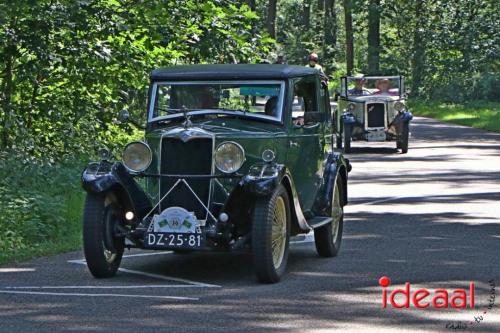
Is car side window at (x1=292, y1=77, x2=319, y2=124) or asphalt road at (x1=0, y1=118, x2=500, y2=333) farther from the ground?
car side window at (x1=292, y1=77, x2=319, y2=124)

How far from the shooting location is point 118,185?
11086 millimetres

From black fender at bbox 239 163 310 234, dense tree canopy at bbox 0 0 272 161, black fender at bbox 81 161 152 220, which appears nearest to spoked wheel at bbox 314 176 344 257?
black fender at bbox 239 163 310 234

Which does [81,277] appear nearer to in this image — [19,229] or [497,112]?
[19,229]

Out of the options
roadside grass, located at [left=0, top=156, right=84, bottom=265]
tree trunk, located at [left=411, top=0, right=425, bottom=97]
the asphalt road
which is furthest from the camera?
tree trunk, located at [left=411, top=0, right=425, bottom=97]

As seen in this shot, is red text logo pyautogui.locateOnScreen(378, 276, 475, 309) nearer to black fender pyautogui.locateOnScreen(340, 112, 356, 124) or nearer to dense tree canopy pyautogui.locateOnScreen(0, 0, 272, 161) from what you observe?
dense tree canopy pyautogui.locateOnScreen(0, 0, 272, 161)

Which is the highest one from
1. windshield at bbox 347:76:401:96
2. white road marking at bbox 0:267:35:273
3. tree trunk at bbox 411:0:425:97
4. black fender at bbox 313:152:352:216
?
tree trunk at bbox 411:0:425:97

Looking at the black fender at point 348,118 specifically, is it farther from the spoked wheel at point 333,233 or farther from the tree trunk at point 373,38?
the tree trunk at point 373,38

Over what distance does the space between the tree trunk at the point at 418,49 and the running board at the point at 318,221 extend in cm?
4473

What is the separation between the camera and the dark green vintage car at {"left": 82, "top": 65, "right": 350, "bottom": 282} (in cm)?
1072

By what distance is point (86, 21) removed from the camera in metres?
18.0

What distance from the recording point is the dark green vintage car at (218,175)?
10.7 metres

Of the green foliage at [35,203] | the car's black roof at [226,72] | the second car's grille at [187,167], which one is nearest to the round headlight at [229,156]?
the second car's grille at [187,167]

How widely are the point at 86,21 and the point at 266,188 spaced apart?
8.14 metres

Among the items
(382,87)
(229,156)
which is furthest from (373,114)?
(229,156)
